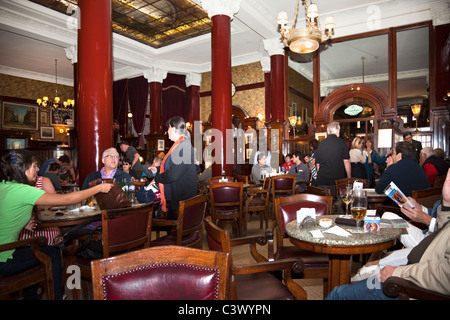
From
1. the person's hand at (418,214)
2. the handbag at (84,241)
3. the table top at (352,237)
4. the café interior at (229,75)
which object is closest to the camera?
the table top at (352,237)

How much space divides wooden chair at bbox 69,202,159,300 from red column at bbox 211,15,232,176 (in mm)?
4444

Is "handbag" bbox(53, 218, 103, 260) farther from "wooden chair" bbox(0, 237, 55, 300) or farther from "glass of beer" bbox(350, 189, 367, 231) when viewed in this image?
"glass of beer" bbox(350, 189, 367, 231)

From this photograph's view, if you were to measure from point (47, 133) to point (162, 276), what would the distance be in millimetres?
15021

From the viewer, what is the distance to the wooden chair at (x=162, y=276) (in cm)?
93

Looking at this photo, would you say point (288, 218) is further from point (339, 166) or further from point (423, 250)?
point (339, 166)

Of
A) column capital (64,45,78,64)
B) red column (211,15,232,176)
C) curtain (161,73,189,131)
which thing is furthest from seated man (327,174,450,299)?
curtain (161,73,189,131)

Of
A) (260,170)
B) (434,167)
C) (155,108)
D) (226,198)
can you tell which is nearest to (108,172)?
(226,198)

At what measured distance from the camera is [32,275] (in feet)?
6.67

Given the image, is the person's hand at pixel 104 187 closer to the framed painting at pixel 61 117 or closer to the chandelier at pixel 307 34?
the chandelier at pixel 307 34

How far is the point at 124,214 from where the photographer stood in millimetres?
2086

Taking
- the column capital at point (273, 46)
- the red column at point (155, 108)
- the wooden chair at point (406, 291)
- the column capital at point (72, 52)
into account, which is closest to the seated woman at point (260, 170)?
the column capital at point (273, 46)

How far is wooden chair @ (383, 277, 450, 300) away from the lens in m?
1.21

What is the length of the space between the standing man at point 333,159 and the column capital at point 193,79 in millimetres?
9416
